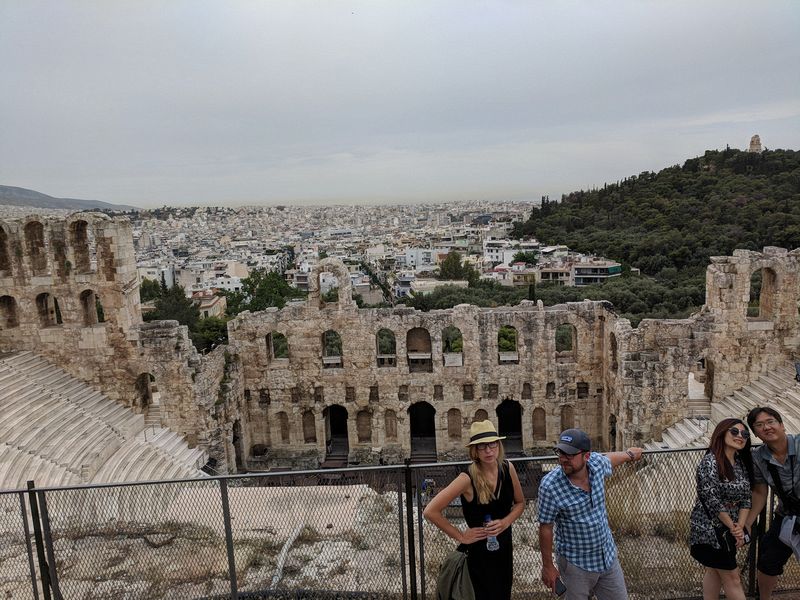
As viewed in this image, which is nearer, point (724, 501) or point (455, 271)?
point (724, 501)

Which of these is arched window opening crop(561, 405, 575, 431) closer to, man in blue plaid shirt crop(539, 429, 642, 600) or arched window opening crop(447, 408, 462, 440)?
arched window opening crop(447, 408, 462, 440)

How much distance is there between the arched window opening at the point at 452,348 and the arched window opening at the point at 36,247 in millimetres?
15155

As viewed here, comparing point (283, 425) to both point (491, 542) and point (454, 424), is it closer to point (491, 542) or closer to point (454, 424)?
point (454, 424)

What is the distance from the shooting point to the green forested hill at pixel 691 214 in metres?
53.8

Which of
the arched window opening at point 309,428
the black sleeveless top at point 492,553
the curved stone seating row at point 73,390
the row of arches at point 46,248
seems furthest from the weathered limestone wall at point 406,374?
the black sleeveless top at point 492,553

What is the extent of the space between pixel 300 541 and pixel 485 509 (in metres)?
3.67

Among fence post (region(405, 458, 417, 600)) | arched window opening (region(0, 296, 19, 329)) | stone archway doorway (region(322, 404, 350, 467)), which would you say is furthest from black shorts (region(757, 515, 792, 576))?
arched window opening (region(0, 296, 19, 329))

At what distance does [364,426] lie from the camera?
2534 cm

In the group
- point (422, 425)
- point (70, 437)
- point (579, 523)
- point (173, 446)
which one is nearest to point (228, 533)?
point (579, 523)

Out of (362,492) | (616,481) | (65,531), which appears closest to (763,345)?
(616,481)

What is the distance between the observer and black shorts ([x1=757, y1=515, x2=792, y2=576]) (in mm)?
6695

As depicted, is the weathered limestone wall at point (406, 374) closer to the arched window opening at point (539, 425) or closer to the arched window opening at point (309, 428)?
the arched window opening at point (539, 425)

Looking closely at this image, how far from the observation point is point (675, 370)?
20.3m

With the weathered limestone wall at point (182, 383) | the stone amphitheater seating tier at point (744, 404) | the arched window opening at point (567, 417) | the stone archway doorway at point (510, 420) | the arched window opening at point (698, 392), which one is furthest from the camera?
the stone archway doorway at point (510, 420)
